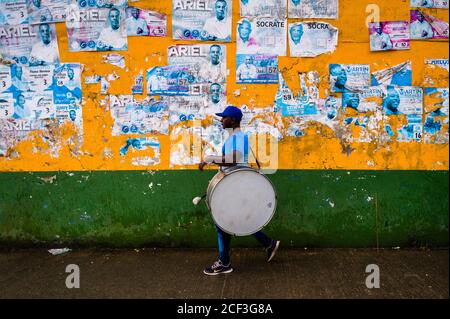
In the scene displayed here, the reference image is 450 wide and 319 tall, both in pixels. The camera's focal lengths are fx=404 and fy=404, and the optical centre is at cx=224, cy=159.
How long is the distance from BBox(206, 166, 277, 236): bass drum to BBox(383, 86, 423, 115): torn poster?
2.07 meters

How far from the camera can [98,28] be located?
503 cm

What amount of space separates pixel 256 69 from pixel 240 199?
1.79 m

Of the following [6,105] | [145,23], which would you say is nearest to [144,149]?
[145,23]

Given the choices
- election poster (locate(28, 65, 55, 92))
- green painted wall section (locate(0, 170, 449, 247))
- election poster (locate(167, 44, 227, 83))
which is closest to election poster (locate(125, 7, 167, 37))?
election poster (locate(167, 44, 227, 83))

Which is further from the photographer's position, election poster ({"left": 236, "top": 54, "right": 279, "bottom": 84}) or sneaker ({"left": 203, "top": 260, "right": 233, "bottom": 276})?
election poster ({"left": 236, "top": 54, "right": 279, "bottom": 84})

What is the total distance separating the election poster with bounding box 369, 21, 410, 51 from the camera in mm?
4938

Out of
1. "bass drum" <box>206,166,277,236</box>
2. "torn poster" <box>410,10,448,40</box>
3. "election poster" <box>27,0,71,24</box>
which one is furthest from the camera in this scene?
"election poster" <box>27,0,71,24</box>

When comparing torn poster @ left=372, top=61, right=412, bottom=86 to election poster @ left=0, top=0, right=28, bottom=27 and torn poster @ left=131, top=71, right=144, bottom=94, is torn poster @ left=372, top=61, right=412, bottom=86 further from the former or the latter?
election poster @ left=0, top=0, right=28, bottom=27

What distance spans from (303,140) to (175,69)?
1.82m

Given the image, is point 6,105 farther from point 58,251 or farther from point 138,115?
→ point 58,251

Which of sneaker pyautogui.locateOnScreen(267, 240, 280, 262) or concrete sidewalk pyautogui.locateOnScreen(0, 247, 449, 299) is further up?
sneaker pyautogui.locateOnScreen(267, 240, 280, 262)

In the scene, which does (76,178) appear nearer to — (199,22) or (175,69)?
(175,69)

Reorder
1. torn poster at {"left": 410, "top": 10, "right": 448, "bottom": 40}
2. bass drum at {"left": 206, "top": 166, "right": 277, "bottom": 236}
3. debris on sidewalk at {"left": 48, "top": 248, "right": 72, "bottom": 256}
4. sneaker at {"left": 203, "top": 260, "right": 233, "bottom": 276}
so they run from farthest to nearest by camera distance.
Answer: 1. debris on sidewalk at {"left": 48, "top": 248, "right": 72, "bottom": 256}
2. torn poster at {"left": 410, "top": 10, "right": 448, "bottom": 40}
3. sneaker at {"left": 203, "top": 260, "right": 233, "bottom": 276}
4. bass drum at {"left": 206, "top": 166, "right": 277, "bottom": 236}

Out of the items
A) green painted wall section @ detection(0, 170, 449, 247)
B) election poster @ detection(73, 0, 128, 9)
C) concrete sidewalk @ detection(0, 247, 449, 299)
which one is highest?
election poster @ detection(73, 0, 128, 9)
